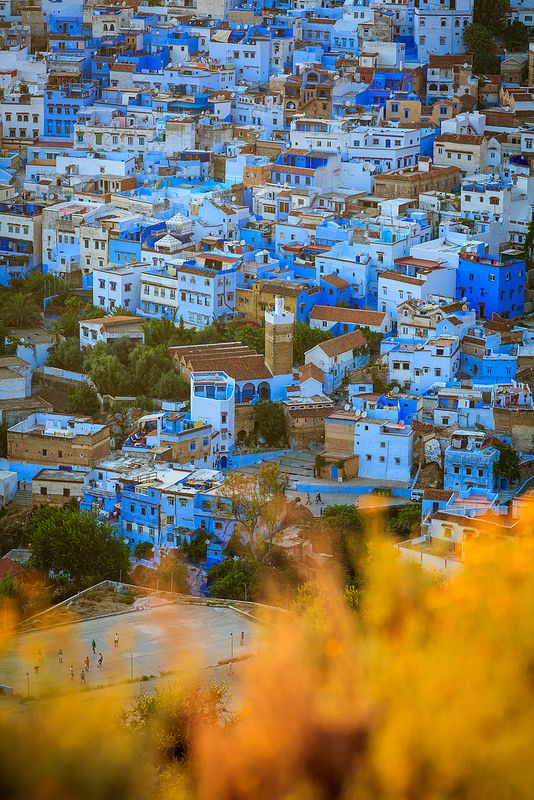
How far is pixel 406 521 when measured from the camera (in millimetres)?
14102

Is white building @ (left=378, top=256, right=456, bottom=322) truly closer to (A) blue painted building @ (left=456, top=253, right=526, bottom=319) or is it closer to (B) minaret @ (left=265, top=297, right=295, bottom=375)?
(A) blue painted building @ (left=456, top=253, right=526, bottom=319)

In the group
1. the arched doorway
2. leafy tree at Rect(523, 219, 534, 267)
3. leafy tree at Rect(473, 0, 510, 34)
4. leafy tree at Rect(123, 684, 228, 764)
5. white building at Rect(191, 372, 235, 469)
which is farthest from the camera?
leafy tree at Rect(473, 0, 510, 34)

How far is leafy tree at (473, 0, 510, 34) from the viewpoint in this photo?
23.3m

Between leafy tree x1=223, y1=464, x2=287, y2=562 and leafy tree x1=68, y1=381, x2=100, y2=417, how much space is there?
2.24m

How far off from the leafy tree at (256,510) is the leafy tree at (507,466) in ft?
4.83

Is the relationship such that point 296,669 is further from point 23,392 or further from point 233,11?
point 233,11

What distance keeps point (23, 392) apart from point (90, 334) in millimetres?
883

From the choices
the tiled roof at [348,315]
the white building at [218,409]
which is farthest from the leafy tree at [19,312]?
the white building at [218,409]

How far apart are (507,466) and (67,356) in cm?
397

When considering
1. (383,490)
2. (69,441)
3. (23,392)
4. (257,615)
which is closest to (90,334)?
(23,392)

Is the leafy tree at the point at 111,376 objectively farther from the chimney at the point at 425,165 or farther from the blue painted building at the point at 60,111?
the blue painted building at the point at 60,111

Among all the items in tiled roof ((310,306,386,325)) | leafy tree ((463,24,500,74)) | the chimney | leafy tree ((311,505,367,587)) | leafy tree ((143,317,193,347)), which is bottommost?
leafy tree ((311,505,367,587))

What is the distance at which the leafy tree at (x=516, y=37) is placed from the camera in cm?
2348

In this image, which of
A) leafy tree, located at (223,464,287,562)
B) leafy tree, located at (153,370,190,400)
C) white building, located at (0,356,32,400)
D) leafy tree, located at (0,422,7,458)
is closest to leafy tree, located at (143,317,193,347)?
leafy tree, located at (153,370,190,400)
